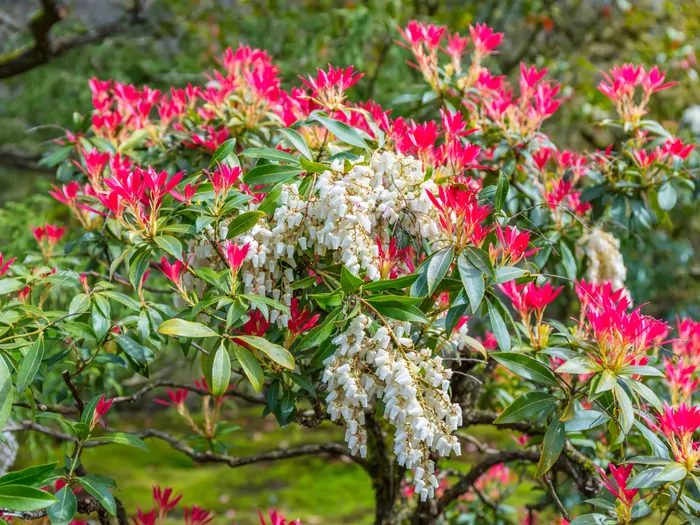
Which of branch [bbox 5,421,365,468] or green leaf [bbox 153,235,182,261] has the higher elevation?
green leaf [bbox 153,235,182,261]

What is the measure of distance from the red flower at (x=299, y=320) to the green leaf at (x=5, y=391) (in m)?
0.43

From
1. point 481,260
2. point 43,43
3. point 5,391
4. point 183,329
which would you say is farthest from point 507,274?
point 43,43

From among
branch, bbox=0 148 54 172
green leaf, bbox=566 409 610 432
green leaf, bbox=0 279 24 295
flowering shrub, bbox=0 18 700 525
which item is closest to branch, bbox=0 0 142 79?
branch, bbox=0 148 54 172

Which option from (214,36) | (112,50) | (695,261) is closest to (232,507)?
(112,50)

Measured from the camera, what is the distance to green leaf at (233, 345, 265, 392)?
1045 millimetres

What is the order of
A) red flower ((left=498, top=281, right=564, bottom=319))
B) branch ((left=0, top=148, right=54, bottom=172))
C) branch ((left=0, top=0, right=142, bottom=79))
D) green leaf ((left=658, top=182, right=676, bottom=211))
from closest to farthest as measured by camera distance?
red flower ((left=498, top=281, right=564, bottom=319)) < green leaf ((left=658, top=182, right=676, bottom=211)) < branch ((left=0, top=0, right=142, bottom=79)) < branch ((left=0, top=148, right=54, bottom=172))

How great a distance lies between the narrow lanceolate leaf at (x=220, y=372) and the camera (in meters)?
1.02

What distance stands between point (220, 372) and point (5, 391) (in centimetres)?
31

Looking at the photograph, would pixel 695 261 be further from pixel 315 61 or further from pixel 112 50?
pixel 112 50

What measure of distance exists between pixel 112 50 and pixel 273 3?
1066 millimetres

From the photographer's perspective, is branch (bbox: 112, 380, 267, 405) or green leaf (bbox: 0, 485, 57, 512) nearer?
green leaf (bbox: 0, 485, 57, 512)

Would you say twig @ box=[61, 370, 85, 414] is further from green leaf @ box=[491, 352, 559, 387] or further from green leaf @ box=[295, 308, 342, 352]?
green leaf @ box=[491, 352, 559, 387]

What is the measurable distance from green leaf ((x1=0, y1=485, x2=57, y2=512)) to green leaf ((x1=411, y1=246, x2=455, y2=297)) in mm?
583

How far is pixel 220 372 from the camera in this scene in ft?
3.39
